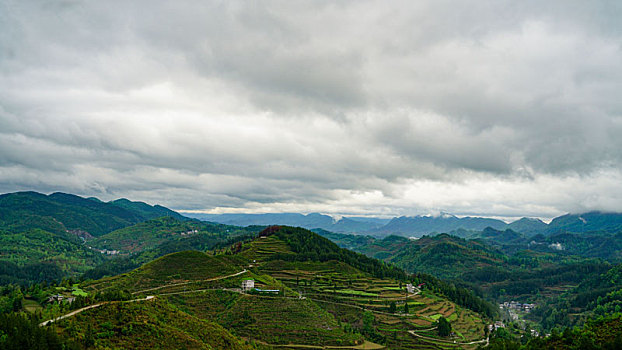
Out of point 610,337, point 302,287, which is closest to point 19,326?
point 610,337

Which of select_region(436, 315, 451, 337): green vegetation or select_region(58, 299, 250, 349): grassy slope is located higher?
select_region(58, 299, 250, 349): grassy slope

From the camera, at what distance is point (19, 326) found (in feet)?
133

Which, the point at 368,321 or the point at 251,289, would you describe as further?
the point at 368,321

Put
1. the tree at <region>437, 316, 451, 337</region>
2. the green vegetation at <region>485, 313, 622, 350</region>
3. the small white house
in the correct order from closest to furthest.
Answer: the green vegetation at <region>485, 313, 622, 350</region>
the small white house
the tree at <region>437, 316, 451, 337</region>

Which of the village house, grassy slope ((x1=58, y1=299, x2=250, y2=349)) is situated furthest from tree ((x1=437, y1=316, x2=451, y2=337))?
the village house

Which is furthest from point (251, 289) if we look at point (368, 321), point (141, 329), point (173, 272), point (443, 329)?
point (443, 329)

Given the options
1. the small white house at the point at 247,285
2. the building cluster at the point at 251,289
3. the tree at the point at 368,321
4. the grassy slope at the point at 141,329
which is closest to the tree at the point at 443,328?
the tree at the point at 368,321

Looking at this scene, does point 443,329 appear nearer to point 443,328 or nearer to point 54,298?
point 443,328

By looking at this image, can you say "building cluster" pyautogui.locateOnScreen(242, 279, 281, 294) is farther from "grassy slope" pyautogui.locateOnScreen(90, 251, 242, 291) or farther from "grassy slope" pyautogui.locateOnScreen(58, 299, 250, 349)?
"grassy slope" pyautogui.locateOnScreen(58, 299, 250, 349)

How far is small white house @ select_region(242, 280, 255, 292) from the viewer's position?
12077 centimetres

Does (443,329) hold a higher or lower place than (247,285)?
lower

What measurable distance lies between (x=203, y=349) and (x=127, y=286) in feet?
249

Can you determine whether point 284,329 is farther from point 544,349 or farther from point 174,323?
point 544,349

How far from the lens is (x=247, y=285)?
122m
